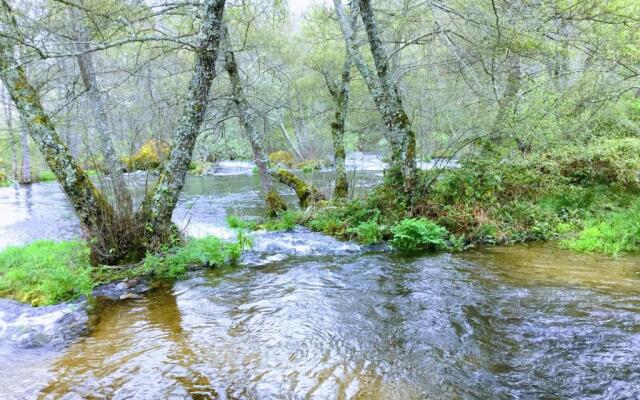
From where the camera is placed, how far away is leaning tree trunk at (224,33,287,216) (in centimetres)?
980

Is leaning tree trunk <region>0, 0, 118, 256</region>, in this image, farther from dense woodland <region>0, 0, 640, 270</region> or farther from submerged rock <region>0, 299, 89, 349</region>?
submerged rock <region>0, 299, 89, 349</region>

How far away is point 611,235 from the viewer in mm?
6938

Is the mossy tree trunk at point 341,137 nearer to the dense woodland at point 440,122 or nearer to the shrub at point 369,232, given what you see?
the dense woodland at point 440,122

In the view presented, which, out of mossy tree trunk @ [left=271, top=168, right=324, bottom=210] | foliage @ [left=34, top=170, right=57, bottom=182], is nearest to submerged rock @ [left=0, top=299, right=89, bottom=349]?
mossy tree trunk @ [left=271, top=168, right=324, bottom=210]

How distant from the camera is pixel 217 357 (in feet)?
12.4

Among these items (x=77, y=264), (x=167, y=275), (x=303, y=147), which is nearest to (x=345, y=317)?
(x=167, y=275)

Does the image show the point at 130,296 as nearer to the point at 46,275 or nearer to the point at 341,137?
the point at 46,275

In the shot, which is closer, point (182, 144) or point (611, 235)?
point (182, 144)

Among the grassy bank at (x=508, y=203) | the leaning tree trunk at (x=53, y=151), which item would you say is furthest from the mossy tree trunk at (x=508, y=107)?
the leaning tree trunk at (x=53, y=151)

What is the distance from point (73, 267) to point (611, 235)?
843 cm

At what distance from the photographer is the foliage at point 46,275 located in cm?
521

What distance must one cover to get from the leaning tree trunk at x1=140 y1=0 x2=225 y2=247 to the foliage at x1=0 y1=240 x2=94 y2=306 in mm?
1059

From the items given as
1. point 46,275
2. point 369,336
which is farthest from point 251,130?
point 369,336

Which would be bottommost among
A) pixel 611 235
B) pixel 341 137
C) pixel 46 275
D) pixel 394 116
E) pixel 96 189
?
pixel 46 275
